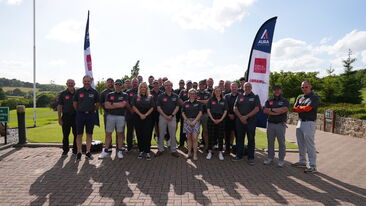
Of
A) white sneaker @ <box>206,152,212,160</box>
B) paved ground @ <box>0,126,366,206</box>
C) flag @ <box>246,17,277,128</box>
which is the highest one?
flag @ <box>246,17,277,128</box>

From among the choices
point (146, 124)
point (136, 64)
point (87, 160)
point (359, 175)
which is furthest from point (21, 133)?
point (136, 64)

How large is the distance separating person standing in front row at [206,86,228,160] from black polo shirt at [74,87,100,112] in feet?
10.5

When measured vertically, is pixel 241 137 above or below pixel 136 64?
below

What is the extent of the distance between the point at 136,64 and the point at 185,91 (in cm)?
2090

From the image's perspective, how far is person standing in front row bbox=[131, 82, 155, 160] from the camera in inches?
261

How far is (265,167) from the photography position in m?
6.17

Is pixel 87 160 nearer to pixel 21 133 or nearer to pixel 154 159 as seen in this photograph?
pixel 154 159

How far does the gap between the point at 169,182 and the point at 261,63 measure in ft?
16.5

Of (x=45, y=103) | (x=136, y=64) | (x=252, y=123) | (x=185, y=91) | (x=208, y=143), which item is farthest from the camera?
(x=45, y=103)

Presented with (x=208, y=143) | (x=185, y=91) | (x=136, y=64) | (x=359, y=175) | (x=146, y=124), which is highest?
(x=136, y=64)

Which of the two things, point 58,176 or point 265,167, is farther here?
point 265,167

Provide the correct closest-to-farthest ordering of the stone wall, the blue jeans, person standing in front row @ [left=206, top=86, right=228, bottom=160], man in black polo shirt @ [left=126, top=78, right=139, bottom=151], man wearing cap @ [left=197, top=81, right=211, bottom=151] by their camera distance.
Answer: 1. the blue jeans
2. person standing in front row @ [left=206, top=86, right=228, bottom=160]
3. man in black polo shirt @ [left=126, top=78, right=139, bottom=151]
4. man wearing cap @ [left=197, top=81, right=211, bottom=151]
5. the stone wall

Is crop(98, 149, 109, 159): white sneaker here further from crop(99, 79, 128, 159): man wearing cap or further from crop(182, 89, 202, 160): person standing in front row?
crop(182, 89, 202, 160): person standing in front row

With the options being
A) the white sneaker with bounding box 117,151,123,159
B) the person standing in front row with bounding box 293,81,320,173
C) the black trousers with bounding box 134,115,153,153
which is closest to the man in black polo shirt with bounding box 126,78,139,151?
the black trousers with bounding box 134,115,153,153
